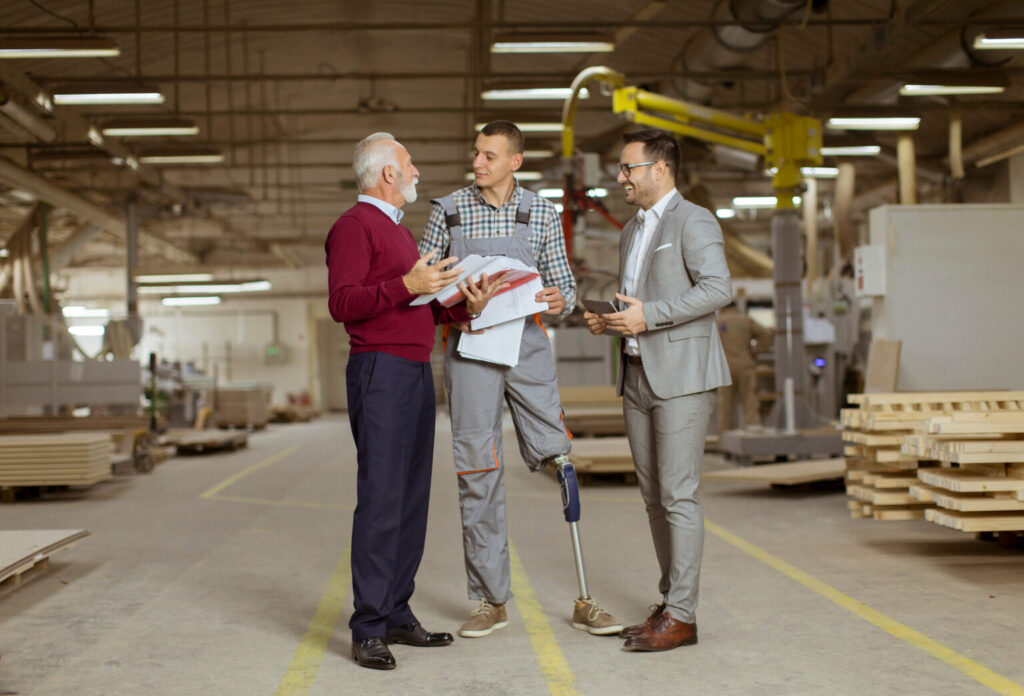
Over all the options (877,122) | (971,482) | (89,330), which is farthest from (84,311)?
(971,482)

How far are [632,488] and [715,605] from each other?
484 cm

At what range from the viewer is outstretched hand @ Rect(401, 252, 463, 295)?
11.0 ft

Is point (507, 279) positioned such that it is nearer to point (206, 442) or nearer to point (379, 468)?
point (379, 468)

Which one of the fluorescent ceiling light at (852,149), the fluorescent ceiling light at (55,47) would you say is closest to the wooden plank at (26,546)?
the fluorescent ceiling light at (55,47)

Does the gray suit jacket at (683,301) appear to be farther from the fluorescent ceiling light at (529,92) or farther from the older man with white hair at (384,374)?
the fluorescent ceiling light at (529,92)

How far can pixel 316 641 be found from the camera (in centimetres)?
387

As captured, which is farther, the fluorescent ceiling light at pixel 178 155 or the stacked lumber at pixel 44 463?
the fluorescent ceiling light at pixel 178 155

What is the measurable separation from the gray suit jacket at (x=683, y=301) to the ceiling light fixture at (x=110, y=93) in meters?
8.95

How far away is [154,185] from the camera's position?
1859 centimetres

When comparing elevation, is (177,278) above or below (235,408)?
above

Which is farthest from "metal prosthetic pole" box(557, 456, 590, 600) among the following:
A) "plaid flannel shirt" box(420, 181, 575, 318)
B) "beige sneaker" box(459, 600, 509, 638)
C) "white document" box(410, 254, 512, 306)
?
"white document" box(410, 254, 512, 306)

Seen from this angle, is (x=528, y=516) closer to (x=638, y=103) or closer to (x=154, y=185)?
(x=638, y=103)

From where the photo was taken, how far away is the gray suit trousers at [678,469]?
11.8 ft

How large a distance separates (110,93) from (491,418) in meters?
8.99
